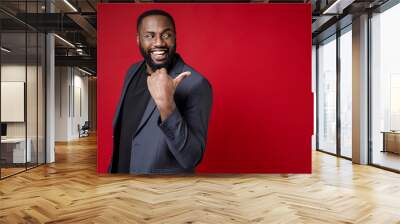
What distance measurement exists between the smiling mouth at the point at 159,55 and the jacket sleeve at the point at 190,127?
2.39 ft

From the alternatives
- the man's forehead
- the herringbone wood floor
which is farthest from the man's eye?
the herringbone wood floor

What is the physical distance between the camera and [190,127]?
6574mm

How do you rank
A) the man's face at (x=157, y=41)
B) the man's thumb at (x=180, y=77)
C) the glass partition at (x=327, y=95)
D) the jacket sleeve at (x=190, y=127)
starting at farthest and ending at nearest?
the glass partition at (x=327, y=95), the man's face at (x=157, y=41), the man's thumb at (x=180, y=77), the jacket sleeve at (x=190, y=127)

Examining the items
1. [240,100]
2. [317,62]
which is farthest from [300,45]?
[317,62]

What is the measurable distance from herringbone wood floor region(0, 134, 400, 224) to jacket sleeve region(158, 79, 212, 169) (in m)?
0.41

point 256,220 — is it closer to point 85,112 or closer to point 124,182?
point 124,182

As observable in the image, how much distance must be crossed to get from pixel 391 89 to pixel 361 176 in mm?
2020

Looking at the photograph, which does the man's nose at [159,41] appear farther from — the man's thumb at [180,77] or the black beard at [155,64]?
the man's thumb at [180,77]

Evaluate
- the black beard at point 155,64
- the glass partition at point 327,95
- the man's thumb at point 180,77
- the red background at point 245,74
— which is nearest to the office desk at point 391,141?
the red background at point 245,74

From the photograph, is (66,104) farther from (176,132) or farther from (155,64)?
(176,132)

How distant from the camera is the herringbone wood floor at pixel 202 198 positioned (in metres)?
4.29

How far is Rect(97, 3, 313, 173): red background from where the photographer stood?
694 centimetres

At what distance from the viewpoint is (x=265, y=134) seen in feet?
23.0

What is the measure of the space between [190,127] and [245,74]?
1395 millimetres
